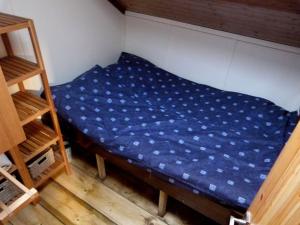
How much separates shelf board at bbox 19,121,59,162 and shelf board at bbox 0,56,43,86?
51cm

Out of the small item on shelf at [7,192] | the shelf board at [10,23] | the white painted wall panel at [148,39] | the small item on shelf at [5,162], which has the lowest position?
the small item on shelf at [7,192]

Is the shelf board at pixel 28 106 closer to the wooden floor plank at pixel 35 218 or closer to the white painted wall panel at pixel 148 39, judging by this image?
the wooden floor plank at pixel 35 218

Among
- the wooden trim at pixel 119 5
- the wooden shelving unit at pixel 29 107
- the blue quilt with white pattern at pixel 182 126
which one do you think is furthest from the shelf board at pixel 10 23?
the wooden trim at pixel 119 5

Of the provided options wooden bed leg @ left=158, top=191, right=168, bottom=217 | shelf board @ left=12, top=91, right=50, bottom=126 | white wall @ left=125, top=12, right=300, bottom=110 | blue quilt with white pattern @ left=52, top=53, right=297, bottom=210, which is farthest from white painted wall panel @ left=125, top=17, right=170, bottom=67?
wooden bed leg @ left=158, top=191, right=168, bottom=217

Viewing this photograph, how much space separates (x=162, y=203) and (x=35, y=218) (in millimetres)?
874

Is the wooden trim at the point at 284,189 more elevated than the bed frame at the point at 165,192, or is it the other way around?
the wooden trim at the point at 284,189

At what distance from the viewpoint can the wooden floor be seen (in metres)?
1.61

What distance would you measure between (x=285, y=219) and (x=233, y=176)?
0.76m

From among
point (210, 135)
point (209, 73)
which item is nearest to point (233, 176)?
point (210, 135)

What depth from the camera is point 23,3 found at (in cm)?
161

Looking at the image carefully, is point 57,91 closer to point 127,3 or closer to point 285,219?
point 127,3

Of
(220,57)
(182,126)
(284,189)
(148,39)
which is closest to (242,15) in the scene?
(220,57)

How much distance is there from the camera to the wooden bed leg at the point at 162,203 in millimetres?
1549

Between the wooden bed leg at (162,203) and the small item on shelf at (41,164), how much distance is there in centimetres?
88
